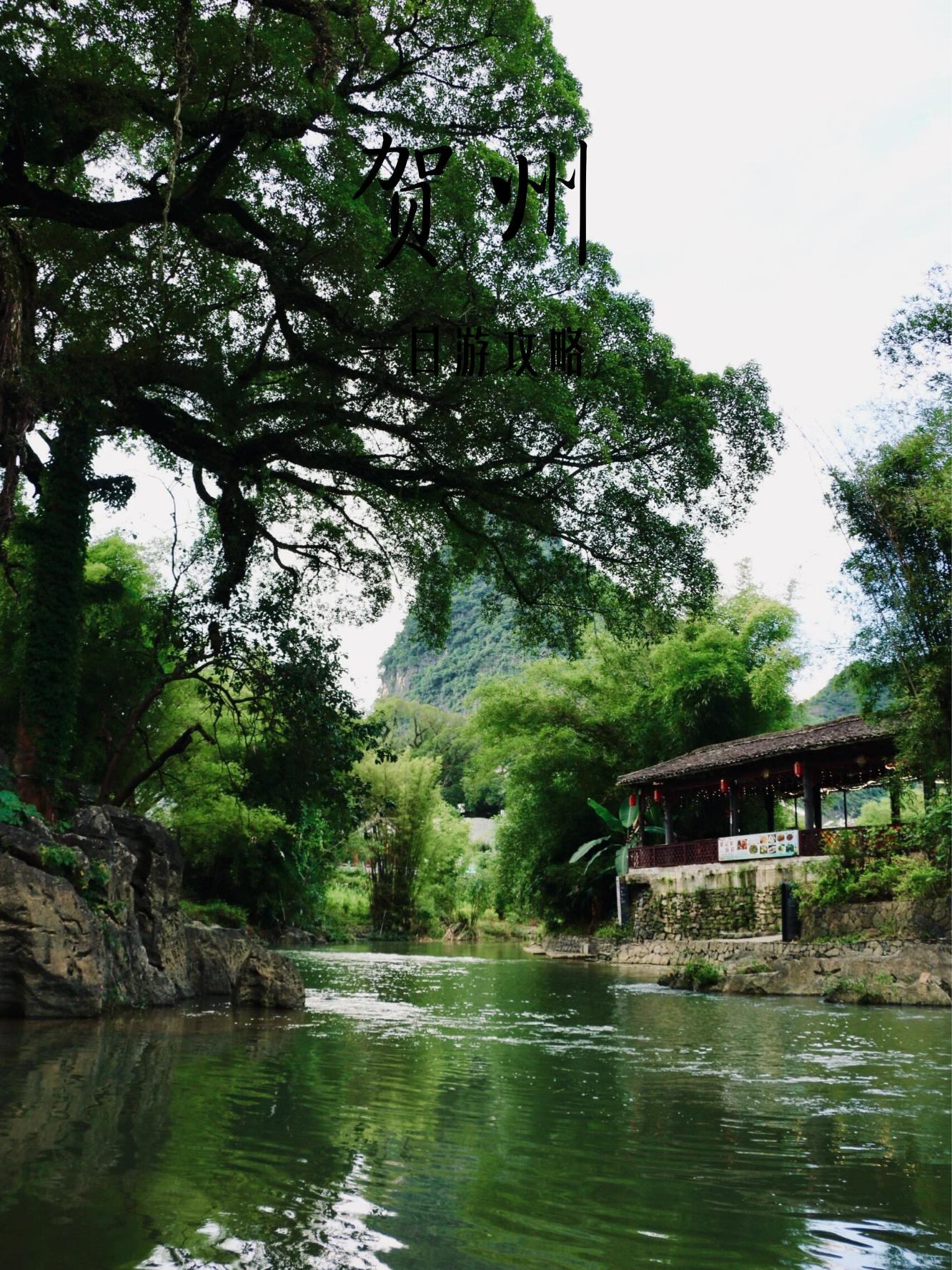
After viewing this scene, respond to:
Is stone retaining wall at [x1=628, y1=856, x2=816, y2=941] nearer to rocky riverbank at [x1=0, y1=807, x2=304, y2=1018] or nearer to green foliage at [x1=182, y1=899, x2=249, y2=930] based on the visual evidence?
green foliage at [x1=182, y1=899, x2=249, y2=930]

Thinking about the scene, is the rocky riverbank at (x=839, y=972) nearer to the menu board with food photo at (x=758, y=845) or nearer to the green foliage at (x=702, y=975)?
the green foliage at (x=702, y=975)

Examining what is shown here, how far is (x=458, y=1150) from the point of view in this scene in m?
4.17

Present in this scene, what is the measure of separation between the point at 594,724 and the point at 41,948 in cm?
2191

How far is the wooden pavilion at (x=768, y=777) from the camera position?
62.4ft

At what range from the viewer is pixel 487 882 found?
120 ft

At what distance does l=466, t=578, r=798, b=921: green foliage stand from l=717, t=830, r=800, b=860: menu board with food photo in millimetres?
5031

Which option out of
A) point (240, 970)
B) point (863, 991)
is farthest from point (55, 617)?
point (863, 991)

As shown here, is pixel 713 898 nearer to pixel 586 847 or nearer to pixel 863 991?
pixel 586 847

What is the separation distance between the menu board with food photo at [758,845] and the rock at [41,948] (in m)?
14.6

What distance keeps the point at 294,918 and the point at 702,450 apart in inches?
813

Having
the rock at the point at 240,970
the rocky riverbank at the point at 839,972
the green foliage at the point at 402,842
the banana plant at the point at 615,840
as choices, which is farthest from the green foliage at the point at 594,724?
the rock at the point at 240,970

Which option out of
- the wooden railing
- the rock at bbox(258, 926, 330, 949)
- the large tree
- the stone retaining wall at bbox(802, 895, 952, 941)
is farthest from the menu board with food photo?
the rock at bbox(258, 926, 330, 949)

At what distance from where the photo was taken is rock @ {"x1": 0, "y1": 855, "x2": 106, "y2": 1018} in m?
Result: 7.75

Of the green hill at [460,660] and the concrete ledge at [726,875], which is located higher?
the green hill at [460,660]
